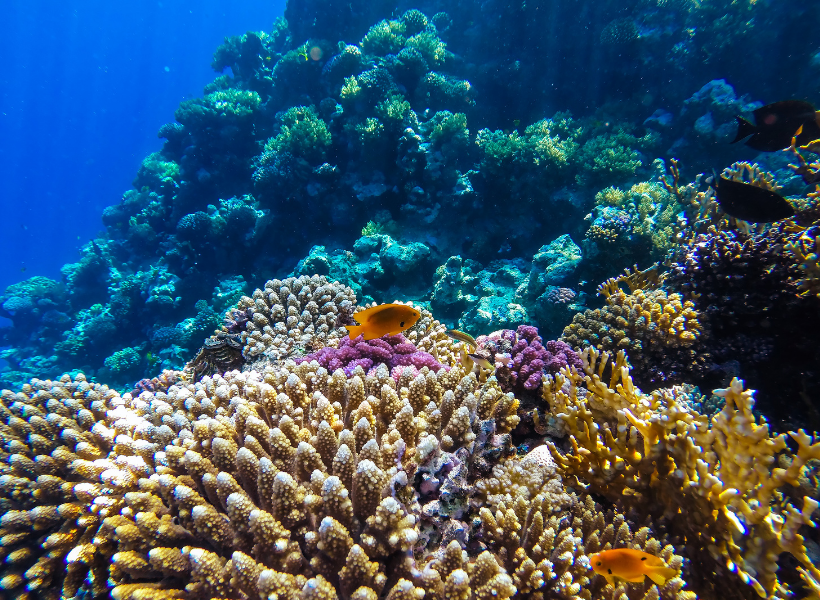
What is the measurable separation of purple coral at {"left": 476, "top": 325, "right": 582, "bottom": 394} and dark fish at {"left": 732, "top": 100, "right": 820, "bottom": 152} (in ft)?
9.19

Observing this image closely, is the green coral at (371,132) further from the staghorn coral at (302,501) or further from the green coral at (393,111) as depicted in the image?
the staghorn coral at (302,501)

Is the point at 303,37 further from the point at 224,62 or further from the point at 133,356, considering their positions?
the point at 133,356

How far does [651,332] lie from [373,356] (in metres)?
3.11

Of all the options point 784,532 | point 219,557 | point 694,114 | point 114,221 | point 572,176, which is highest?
point 114,221

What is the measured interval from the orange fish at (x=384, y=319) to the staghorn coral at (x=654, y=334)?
2700 millimetres

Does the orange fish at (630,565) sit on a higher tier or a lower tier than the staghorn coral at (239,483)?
lower

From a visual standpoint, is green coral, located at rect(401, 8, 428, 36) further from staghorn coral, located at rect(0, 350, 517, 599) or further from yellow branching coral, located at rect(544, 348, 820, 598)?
yellow branching coral, located at rect(544, 348, 820, 598)

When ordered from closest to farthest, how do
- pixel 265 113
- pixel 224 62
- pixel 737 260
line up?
pixel 737 260 < pixel 265 113 < pixel 224 62

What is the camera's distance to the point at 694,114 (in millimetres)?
10461

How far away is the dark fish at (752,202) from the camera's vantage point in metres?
3.22

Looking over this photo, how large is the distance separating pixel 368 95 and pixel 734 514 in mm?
11943

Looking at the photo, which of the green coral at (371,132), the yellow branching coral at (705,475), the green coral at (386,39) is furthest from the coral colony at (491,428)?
the green coral at (386,39)

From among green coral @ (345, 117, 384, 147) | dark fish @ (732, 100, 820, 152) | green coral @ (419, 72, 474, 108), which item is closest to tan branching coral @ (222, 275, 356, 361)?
dark fish @ (732, 100, 820, 152)

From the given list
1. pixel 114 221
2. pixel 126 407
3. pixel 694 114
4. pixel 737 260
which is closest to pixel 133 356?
pixel 114 221
